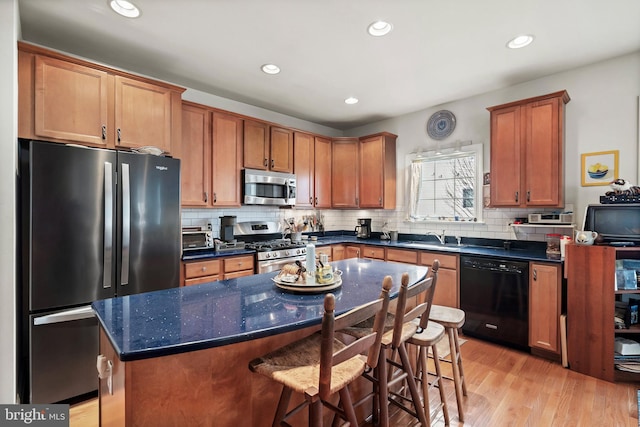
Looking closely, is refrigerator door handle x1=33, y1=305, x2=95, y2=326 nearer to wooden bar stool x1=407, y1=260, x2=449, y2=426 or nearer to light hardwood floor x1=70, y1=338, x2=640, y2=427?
light hardwood floor x1=70, y1=338, x2=640, y2=427

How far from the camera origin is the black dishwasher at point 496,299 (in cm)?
300

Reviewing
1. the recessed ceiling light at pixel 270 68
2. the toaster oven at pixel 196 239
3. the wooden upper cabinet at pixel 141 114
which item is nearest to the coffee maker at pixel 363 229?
the toaster oven at pixel 196 239

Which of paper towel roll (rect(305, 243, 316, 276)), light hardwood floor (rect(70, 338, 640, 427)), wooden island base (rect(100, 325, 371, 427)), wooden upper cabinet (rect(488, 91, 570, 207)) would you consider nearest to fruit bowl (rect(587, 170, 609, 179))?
wooden upper cabinet (rect(488, 91, 570, 207))

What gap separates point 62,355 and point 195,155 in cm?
205

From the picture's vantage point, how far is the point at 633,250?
2508 mm

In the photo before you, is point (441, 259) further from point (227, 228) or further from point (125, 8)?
point (125, 8)

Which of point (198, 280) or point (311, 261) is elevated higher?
point (311, 261)

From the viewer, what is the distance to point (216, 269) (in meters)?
3.24

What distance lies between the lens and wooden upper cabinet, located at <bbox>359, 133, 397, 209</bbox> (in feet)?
15.1

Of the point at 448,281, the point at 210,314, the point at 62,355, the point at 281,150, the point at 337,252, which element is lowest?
the point at 62,355

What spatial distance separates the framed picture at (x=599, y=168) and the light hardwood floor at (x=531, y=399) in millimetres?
1764


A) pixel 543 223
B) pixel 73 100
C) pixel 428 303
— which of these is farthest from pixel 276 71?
pixel 543 223

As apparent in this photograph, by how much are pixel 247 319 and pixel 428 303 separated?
39.5 inches

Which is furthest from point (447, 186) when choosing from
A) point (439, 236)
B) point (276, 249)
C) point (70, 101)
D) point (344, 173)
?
point (70, 101)
